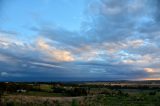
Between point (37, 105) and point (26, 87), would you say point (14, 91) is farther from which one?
point (37, 105)

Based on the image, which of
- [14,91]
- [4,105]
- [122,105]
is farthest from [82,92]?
Result: [4,105]

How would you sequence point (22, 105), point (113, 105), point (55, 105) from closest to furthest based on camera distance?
point (22, 105), point (55, 105), point (113, 105)

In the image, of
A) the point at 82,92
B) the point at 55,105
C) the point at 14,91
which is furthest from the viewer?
the point at 82,92

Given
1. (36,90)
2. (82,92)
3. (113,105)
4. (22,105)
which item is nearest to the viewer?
(22,105)

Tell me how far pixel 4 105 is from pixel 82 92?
37398 millimetres

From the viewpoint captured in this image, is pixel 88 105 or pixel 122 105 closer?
pixel 88 105

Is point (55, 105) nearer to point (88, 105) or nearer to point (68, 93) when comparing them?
point (88, 105)

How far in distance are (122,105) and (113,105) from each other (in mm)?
1082

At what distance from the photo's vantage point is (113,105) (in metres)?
38.5

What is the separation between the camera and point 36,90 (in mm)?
58719

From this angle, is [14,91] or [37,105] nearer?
[37,105]

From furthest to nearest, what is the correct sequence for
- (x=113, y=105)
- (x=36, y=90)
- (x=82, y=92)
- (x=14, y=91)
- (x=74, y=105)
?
1. (x=82, y=92)
2. (x=36, y=90)
3. (x=14, y=91)
4. (x=113, y=105)
5. (x=74, y=105)

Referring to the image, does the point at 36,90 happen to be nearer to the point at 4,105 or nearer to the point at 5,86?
the point at 5,86

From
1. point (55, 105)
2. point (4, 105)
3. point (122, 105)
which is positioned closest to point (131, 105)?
point (122, 105)
